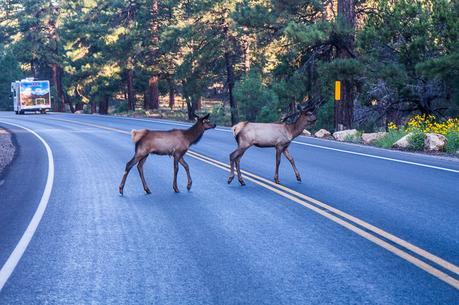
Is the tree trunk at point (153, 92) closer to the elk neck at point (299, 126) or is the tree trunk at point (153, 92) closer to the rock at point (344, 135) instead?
the rock at point (344, 135)

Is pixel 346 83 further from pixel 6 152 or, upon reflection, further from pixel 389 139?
pixel 6 152

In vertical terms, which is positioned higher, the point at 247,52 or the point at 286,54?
the point at 247,52

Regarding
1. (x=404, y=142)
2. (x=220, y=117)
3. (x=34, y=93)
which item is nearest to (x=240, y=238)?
(x=404, y=142)

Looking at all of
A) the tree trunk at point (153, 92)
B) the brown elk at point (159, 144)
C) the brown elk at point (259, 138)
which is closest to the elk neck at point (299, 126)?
the brown elk at point (259, 138)

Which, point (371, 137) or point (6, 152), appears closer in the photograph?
point (6, 152)

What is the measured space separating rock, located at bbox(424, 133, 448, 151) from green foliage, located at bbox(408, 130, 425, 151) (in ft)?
0.48

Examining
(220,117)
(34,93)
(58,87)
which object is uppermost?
(58,87)

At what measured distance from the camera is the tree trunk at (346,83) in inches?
1048

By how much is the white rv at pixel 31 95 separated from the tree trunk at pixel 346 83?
3848 cm

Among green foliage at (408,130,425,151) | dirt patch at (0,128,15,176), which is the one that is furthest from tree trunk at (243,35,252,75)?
green foliage at (408,130,425,151)

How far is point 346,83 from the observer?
2716 cm

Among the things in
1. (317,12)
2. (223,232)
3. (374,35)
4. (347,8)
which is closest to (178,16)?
(317,12)

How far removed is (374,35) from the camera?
77.7ft

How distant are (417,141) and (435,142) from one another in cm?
64
